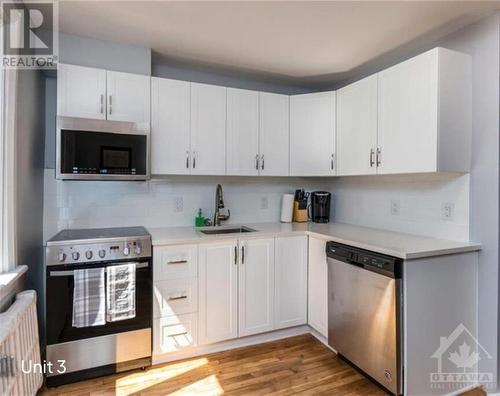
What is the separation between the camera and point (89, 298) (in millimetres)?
2023

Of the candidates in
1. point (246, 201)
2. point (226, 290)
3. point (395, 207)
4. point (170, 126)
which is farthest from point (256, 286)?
point (170, 126)

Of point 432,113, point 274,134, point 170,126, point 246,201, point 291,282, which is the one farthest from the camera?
point 246,201

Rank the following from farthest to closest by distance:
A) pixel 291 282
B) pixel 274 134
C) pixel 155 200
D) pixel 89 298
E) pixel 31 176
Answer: pixel 274 134 < pixel 155 200 < pixel 291 282 < pixel 31 176 < pixel 89 298

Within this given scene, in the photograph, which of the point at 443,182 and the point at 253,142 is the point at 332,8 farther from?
the point at 443,182

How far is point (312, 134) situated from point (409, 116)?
1.00m

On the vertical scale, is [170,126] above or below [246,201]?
above

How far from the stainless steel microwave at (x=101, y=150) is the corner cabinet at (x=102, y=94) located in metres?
0.13

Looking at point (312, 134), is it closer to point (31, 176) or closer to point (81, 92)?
point (81, 92)

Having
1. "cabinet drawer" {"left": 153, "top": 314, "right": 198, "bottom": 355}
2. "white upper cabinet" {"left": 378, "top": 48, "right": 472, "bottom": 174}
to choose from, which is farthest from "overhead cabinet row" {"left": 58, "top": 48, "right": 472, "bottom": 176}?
"cabinet drawer" {"left": 153, "top": 314, "right": 198, "bottom": 355}

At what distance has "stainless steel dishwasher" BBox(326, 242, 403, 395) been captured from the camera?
71.3 inches

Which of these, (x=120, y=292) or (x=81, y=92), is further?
(x=81, y=92)

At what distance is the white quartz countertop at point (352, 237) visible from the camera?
1.87 m

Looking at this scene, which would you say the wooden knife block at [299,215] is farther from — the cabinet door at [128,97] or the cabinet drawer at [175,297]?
the cabinet door at [128,97]

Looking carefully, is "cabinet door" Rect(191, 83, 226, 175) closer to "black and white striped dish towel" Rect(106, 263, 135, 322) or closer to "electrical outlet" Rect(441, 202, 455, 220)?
"black and white striped dish towel" Rect(106, 263, 135, 322)
